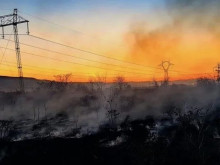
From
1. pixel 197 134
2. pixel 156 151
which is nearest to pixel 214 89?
pixel 197 134

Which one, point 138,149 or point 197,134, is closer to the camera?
point 138,149

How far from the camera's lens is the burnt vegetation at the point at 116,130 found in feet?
144

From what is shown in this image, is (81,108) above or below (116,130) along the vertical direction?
above

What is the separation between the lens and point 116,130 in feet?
173

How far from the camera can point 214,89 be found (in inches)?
2926

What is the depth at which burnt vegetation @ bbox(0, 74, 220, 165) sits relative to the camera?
144ft

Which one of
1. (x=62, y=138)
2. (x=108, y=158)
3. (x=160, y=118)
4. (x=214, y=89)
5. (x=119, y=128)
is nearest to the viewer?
(x=108, y=158)

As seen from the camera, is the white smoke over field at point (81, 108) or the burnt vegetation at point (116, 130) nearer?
the burnt vegetation at point (116, 130)

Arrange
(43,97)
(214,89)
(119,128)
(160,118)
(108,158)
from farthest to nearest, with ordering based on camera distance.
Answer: (43,97)
(214,89)
(160,118)
(119,128)
(108,158)

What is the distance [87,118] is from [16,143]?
Result: 18.4m

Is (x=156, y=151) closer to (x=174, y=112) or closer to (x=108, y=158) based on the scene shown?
(x=108, y=158)

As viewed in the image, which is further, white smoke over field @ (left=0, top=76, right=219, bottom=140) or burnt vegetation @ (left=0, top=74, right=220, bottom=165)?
white smoke over field @ (left=0, top=76, right=219, bottom=140)

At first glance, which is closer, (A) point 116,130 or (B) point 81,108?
(A) point 116,130

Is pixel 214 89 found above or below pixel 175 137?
above
